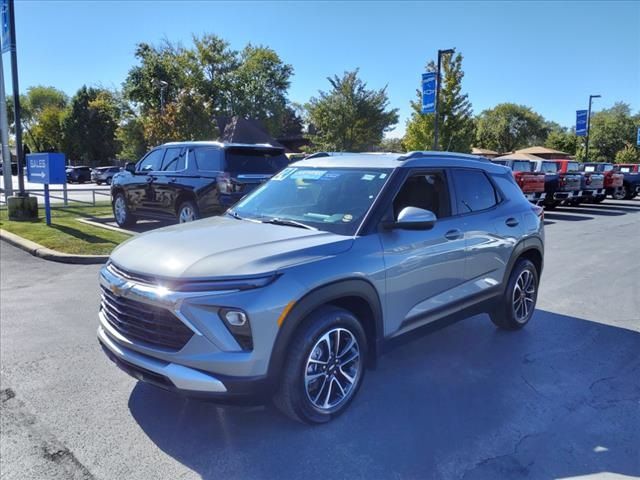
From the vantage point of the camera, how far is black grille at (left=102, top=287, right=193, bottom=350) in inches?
114

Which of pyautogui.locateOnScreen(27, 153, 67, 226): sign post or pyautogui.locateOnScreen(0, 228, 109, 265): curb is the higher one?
pyautogui.locateOnScreen(27, 153, 67, 226): sign post

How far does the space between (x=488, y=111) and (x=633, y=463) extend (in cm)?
8099

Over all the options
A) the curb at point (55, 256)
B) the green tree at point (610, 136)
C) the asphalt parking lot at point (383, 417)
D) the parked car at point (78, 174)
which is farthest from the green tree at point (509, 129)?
the asphalt parking lot at point (383, 417)

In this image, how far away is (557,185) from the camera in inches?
742

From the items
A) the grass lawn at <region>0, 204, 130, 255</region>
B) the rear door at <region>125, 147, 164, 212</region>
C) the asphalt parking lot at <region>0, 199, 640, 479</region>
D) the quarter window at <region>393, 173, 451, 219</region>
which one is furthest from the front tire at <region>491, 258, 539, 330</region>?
the rear door at <region>125, 147, 164, 212</region>

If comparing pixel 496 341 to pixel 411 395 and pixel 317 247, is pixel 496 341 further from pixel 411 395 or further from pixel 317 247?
pixel 317 247

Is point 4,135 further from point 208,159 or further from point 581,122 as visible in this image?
point 581,122

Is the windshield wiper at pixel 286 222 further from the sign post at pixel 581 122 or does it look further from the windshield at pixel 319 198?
the sign post at pixel 581 122

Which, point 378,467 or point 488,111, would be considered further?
point 488,111

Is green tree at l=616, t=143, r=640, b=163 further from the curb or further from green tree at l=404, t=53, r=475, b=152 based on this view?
the curb

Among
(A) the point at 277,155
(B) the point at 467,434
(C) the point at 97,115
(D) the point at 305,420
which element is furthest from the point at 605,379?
(C) the point at 97,115

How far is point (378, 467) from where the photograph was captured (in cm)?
288

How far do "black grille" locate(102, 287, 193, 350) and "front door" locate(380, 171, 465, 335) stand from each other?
57.6 inches

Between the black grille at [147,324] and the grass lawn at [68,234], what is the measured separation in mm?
5705
